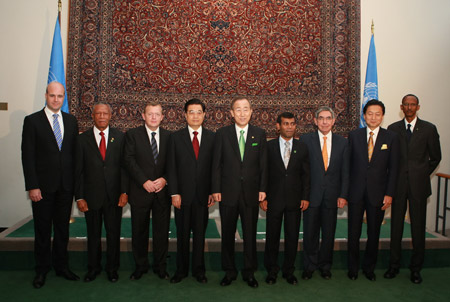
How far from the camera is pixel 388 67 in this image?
5.39 meters

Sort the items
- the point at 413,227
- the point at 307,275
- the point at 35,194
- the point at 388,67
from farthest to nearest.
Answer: the point at 388,67, the point at 413,227, the point at 307,275, the point at 35,194

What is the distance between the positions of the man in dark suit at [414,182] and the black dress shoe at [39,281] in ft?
10.5

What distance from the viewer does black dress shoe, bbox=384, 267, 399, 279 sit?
11.3 ft

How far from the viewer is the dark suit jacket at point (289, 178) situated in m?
3.22

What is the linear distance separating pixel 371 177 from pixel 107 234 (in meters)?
2.49

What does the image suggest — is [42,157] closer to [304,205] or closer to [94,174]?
[94,174]

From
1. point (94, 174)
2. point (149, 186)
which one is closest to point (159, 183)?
point (149, 186)

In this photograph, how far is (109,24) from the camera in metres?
4.91

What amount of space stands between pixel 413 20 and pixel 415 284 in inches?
157

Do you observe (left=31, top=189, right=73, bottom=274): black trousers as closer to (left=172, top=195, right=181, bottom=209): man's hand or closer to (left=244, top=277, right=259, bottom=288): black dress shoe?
(left=172, top=195, right=181, bottom=209): man's hand

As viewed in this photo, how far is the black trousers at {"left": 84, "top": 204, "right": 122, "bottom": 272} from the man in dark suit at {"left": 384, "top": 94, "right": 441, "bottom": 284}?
8.59 feet

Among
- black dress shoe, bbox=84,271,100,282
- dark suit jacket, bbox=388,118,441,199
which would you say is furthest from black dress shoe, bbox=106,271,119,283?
dark suit jacket, bbox=388,118,441,199

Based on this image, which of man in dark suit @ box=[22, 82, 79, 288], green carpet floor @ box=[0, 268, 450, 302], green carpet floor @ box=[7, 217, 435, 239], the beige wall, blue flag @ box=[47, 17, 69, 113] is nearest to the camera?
green carpet floor @ box=[0, 268, 450, 302]

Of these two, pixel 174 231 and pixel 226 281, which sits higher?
pixel 174 231
